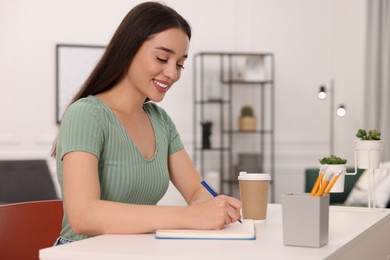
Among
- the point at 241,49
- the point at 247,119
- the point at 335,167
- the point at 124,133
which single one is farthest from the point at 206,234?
the point at 241,49

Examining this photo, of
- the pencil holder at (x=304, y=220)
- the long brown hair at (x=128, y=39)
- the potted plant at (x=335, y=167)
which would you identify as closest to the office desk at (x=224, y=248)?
the pencil holder at (x=304, y=220)

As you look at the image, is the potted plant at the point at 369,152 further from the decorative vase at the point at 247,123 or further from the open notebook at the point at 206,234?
the decorative vase at the point at 247,123

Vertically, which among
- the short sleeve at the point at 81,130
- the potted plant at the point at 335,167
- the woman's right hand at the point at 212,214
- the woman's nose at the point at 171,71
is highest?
the woman's nose at the point at 171,71

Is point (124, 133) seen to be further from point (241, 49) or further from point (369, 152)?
point (241, 49)

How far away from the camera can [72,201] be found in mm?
1681

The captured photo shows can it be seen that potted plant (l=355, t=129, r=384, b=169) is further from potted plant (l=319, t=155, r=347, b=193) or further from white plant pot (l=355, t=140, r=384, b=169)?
potted plant (l=319, t=155, r=347, b=193)

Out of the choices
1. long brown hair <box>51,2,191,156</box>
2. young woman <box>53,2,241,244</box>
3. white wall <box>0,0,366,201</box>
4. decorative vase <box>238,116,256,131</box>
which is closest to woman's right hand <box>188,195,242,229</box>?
young woman <box>53,2,241,244</box>

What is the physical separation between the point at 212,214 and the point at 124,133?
49 cm

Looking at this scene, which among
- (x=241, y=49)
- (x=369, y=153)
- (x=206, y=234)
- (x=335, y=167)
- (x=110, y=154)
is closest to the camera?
(x=206, y=234)

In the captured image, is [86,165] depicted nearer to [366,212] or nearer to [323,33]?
[366,212]

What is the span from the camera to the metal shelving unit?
6.45m

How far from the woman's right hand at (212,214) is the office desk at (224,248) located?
0.29 feet

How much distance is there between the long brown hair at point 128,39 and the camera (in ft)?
6.42

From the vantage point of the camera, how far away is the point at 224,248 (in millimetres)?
1366
